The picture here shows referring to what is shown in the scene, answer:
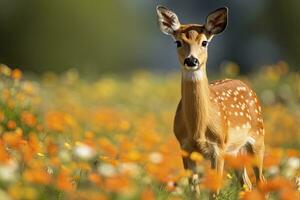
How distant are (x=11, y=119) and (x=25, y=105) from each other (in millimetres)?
622

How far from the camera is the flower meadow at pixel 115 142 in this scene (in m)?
5.08

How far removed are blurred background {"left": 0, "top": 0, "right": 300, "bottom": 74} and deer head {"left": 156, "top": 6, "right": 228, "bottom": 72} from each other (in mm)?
33938

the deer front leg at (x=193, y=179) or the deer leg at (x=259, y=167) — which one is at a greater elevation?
the deer front leg at (x=193, y=179)

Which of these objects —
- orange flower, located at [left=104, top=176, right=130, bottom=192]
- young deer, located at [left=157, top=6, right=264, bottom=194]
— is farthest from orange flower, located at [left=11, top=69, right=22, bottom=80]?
orange flower, located at [left=104, top=176, right=130, bottom=192]

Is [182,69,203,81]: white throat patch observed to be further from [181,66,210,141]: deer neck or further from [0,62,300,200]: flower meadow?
[0,62,300,200]: flower meadow

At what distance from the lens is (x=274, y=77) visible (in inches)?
663

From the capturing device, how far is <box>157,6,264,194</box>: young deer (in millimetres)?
7430

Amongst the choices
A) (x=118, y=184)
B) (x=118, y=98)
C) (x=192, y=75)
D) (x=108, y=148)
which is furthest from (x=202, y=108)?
(x=118, y=98)

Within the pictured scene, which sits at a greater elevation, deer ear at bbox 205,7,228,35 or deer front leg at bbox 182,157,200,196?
deer ear at bbox 205,7,228,35

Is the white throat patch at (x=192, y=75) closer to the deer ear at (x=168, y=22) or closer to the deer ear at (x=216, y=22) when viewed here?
the deer ear at (x=216, y=22)

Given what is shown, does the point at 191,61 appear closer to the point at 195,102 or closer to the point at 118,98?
the point at 195,102

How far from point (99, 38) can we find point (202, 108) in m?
38.8

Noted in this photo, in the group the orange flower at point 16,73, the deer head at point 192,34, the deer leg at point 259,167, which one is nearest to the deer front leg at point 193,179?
the deer head at point 192,34

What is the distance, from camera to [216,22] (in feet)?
25.6
